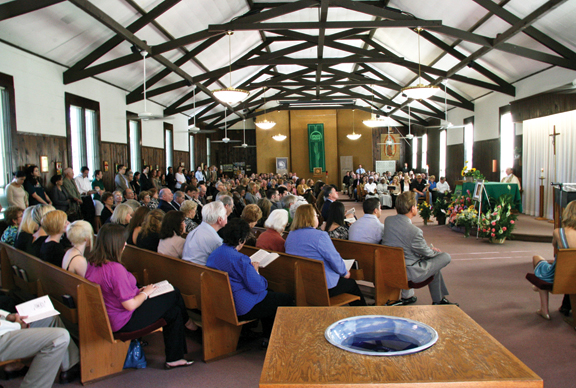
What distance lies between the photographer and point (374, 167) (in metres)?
22.2

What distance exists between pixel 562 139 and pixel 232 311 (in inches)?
379

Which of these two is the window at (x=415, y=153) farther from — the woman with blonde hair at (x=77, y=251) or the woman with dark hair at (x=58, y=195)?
the woman with blonde hair at (x=77, y=251)

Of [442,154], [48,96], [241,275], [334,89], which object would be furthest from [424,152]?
[241,275]

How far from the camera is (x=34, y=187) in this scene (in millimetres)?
7043

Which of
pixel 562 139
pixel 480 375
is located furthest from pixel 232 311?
pixel 562 139

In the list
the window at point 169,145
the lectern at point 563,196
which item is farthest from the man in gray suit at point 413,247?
the window at point 169,145

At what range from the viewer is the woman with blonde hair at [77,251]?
2809mm

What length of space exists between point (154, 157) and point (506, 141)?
11018 mm

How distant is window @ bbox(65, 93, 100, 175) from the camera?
8.95 m

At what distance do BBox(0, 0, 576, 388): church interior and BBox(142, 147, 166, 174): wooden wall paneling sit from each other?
0.07 m

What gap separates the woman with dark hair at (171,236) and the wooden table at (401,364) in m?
2.28

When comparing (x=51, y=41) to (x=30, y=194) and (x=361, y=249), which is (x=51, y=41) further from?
(x=361, y=249)

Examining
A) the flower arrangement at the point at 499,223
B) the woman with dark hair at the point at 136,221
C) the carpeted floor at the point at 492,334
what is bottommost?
the carpeted floor at the point at 492,334

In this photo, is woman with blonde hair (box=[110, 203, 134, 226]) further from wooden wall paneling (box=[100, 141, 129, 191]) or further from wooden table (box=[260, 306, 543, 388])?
wooden wall paneling (box=[100, 141, 129, 191])
